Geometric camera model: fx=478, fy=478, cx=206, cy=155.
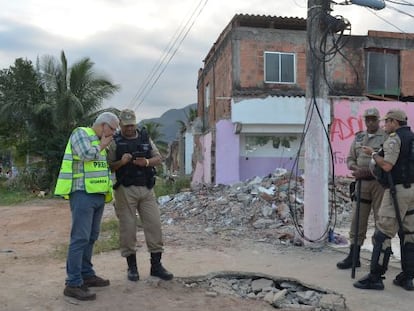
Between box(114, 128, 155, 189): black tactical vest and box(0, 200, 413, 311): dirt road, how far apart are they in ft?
3.49

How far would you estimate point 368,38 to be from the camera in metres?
17.8

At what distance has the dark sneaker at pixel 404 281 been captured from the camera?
4934 mm

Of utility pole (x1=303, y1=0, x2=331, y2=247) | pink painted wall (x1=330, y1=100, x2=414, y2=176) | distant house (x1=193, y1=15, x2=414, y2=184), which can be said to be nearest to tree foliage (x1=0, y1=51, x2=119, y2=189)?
distant house (x1=193, y1=15, x2=414, y2=184)

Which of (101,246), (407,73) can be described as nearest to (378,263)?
(101,246)

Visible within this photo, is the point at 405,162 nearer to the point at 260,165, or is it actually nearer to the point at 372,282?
the point at 372,282

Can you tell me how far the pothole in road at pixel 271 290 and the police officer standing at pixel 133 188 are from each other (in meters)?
0.48

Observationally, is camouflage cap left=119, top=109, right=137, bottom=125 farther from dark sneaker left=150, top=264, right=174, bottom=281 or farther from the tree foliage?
the tree foliage

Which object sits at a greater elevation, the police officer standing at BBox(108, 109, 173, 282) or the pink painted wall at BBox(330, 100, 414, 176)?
the pink painted wall at BBox(330, 100, 414, 176)

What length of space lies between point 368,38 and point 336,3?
461 inches

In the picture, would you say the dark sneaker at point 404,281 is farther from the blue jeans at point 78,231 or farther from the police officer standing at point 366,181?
the blue jeans at point 78,231

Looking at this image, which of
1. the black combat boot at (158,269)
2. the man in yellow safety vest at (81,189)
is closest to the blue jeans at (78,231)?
the man in yellow safety vest at (81,189)

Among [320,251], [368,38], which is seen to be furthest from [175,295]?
[368,38]

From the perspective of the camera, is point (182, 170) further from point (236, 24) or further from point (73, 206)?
point (73, 206)

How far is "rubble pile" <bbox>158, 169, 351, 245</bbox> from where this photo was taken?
8.86 meters
